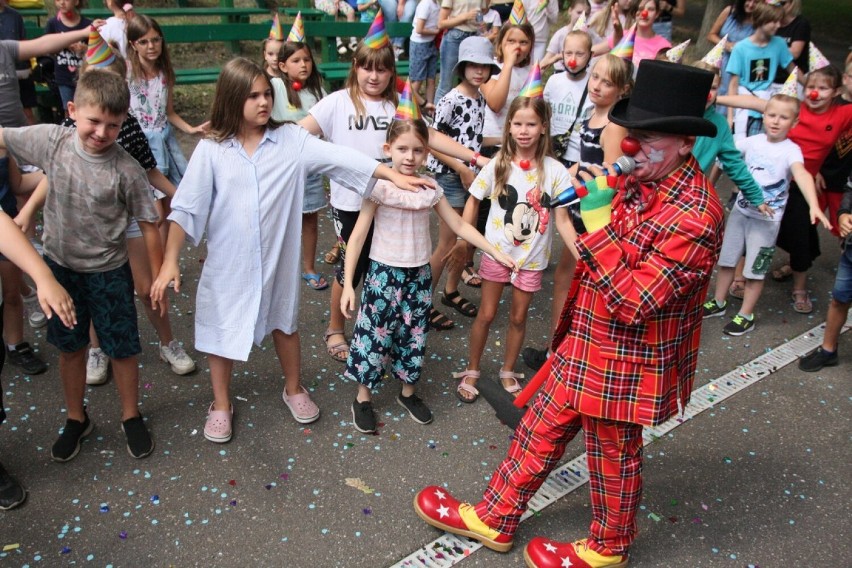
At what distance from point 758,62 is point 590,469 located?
17.2ft

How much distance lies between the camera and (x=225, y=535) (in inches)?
120

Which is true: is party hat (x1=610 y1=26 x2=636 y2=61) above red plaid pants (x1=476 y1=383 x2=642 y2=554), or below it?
above

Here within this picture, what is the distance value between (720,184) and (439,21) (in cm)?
372

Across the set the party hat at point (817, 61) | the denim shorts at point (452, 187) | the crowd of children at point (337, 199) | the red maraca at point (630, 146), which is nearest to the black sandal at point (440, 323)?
the crowd of children at point (337, 199)

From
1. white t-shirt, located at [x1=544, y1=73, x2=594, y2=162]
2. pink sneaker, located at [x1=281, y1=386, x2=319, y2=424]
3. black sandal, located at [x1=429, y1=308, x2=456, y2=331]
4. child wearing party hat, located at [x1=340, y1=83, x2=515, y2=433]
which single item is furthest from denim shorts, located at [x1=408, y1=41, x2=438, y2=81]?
pink sneaker, located at [x1=281, y1=386, x2=319, y2=424]

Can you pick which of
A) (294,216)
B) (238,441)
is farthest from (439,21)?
(238,441)

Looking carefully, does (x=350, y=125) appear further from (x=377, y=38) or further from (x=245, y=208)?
(x=245, y=208)

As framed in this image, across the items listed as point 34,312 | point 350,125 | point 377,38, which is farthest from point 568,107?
point 34,312

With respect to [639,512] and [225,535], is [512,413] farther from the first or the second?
[225,535]

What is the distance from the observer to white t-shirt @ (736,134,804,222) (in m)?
4.85

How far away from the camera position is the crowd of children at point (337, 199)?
321cm

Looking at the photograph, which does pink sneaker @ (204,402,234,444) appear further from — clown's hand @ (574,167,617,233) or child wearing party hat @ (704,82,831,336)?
child wearing party hat @ (704,82,831,336)

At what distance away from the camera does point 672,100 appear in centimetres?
240

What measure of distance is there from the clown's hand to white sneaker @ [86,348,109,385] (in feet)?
9.52
